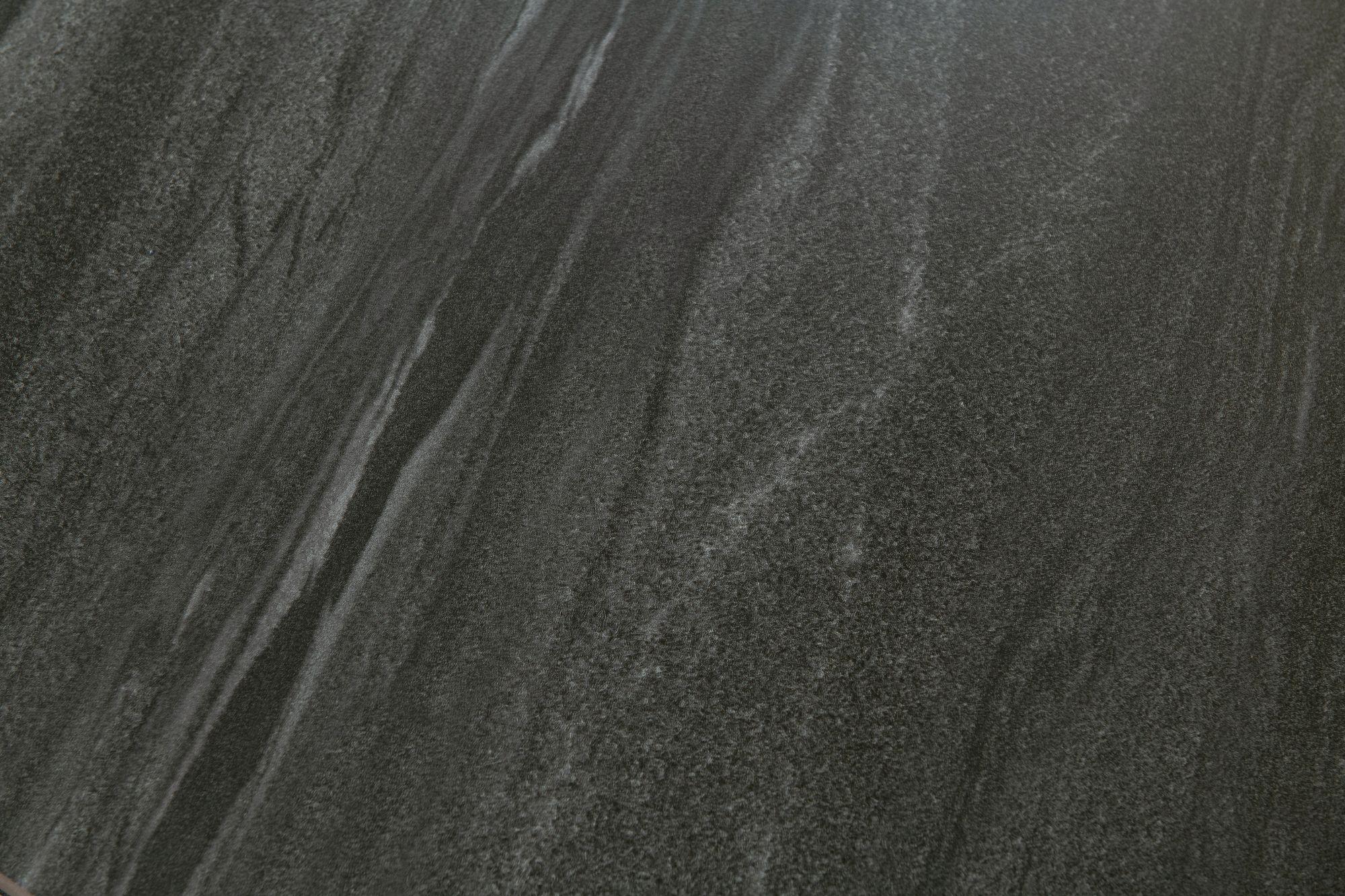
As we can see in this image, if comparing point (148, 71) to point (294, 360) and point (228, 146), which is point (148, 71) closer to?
point (228, 146)

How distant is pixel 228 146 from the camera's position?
23.8 inches

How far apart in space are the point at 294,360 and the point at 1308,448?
662mm

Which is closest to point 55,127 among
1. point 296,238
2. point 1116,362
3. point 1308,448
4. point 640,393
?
point 296,238

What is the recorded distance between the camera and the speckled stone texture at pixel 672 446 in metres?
0.48

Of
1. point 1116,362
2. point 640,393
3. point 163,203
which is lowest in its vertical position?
point 1116,362

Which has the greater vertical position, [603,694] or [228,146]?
[228,146]

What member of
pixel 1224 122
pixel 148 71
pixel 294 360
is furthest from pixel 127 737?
pixel 1224 122

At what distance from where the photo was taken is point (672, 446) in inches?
21.6

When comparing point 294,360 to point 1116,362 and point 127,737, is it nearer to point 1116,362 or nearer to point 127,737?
point 127,737

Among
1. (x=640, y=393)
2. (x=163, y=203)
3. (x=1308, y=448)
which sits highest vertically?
(x=163, y=203)

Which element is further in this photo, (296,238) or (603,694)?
(296,238)

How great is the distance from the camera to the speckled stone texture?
1.58 ft

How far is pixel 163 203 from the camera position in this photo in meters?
0.59

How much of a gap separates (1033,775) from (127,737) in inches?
20.4
